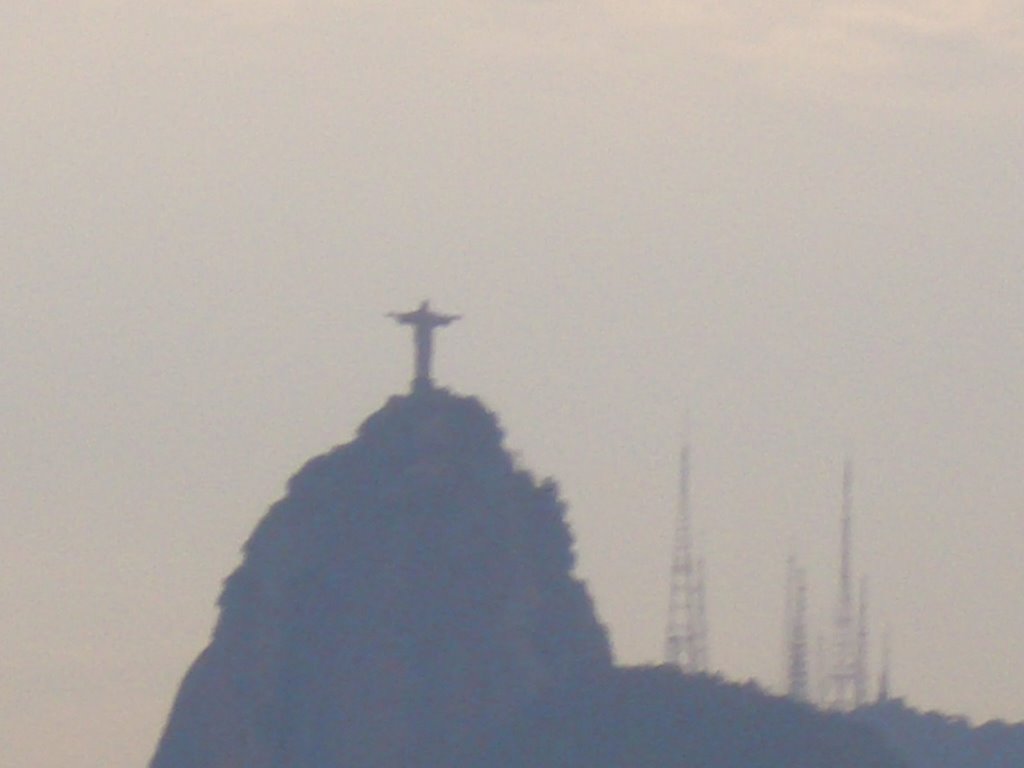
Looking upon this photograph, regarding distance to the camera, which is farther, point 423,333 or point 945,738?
point 945,738

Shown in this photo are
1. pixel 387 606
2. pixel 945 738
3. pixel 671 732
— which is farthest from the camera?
pixel 945 738

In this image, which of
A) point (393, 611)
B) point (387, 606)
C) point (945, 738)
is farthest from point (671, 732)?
point (945, 738)

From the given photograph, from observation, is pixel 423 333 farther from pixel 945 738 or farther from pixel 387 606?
pixel 945 738

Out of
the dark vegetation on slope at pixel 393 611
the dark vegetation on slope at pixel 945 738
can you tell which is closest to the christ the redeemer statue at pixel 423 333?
the dark vegetation on slope at pixel 393 611

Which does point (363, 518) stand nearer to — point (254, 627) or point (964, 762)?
point (254, 627)

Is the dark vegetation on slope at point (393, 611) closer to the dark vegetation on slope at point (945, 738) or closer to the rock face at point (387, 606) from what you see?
the rock face at point (387, 606)

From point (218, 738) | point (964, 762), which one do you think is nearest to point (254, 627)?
point (218, 738)
